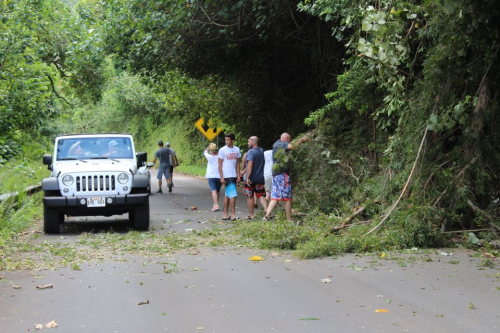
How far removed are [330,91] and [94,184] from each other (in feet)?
28.4

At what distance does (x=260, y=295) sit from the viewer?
732 cm

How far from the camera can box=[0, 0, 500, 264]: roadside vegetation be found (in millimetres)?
10648

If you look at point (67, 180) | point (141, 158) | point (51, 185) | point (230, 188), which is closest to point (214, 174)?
point (230, 188)

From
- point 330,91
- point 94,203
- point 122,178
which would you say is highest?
point 330,91

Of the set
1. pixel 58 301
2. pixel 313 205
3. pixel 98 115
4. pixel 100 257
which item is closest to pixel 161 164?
pixel 313 205

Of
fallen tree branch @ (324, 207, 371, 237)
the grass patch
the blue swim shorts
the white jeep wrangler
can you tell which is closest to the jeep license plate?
the white jeep wrangler

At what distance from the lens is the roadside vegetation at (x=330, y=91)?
34.9ft

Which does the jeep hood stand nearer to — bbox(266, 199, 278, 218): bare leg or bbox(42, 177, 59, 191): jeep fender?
bbox(42, 177, 59, 191): jeep fender

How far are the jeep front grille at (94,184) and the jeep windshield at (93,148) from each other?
1.31 meters

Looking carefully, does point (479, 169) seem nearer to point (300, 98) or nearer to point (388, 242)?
point (388, 242)

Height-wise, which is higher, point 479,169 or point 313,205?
point 479,169

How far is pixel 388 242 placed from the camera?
1047 centimetres

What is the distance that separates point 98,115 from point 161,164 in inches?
Answer: 1931

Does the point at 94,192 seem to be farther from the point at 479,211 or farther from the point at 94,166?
the point at 479,211
